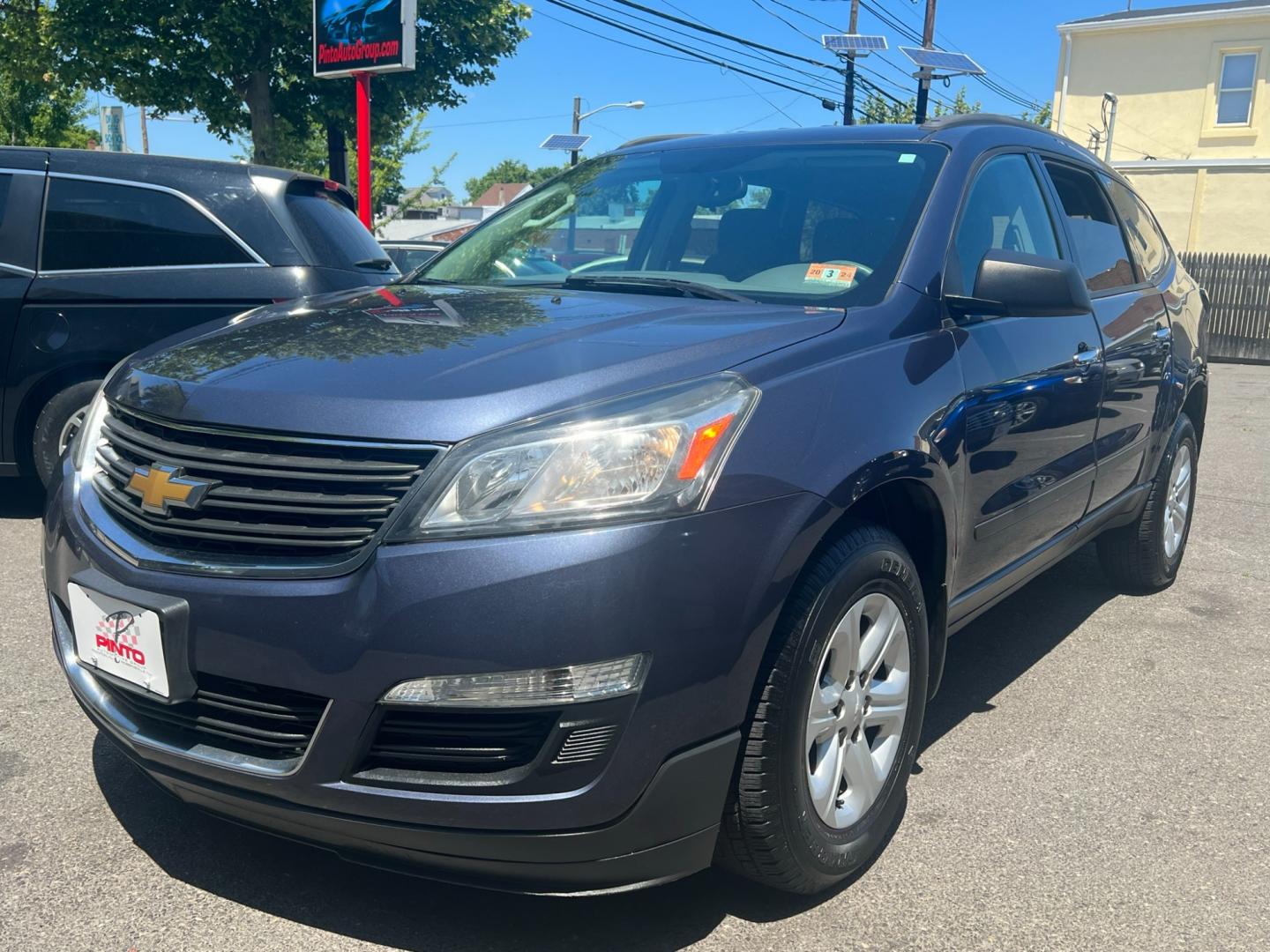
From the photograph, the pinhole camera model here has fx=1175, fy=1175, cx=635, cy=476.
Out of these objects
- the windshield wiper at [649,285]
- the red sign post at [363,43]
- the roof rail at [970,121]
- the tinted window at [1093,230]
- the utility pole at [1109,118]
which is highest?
the utility pole at [1109,118]

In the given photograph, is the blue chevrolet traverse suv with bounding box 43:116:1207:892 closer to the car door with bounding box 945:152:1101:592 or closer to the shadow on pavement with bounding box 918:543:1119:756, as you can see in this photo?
the car door with bounding box 945:152:1101:592

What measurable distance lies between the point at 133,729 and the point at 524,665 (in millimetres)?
919

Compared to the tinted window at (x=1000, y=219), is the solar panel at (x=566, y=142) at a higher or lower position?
higher

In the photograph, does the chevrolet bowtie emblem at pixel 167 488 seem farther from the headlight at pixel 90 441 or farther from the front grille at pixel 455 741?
the front grille at pixel 455 741

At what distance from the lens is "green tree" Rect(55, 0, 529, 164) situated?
15758 mm

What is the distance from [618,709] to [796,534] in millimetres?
510

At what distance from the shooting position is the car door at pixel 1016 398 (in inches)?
122

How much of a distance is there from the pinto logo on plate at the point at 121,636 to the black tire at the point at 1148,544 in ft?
12.5

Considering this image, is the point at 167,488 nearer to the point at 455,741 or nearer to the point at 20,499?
the point at 455,741

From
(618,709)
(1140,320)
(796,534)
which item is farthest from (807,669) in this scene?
(1140,320)

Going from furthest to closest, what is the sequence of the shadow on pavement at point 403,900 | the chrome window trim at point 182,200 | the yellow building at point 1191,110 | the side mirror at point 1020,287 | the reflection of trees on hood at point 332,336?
1. the yellow building at point 1191,110
2. the chrome window trim at point 182,200
3. the side mirror at point 1020,287
4. the reflection of trees on hood at point 332,336
5. the shadow on pavement at point 403,900

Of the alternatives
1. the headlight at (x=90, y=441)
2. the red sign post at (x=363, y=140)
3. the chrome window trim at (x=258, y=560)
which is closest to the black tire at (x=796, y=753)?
the chrome window trim at (x=258, y=560)

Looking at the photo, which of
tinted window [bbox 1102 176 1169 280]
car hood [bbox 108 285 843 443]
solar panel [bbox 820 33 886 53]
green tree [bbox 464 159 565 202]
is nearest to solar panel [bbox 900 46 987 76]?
solar panel [bbox 820 33 886 53]

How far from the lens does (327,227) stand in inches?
241
